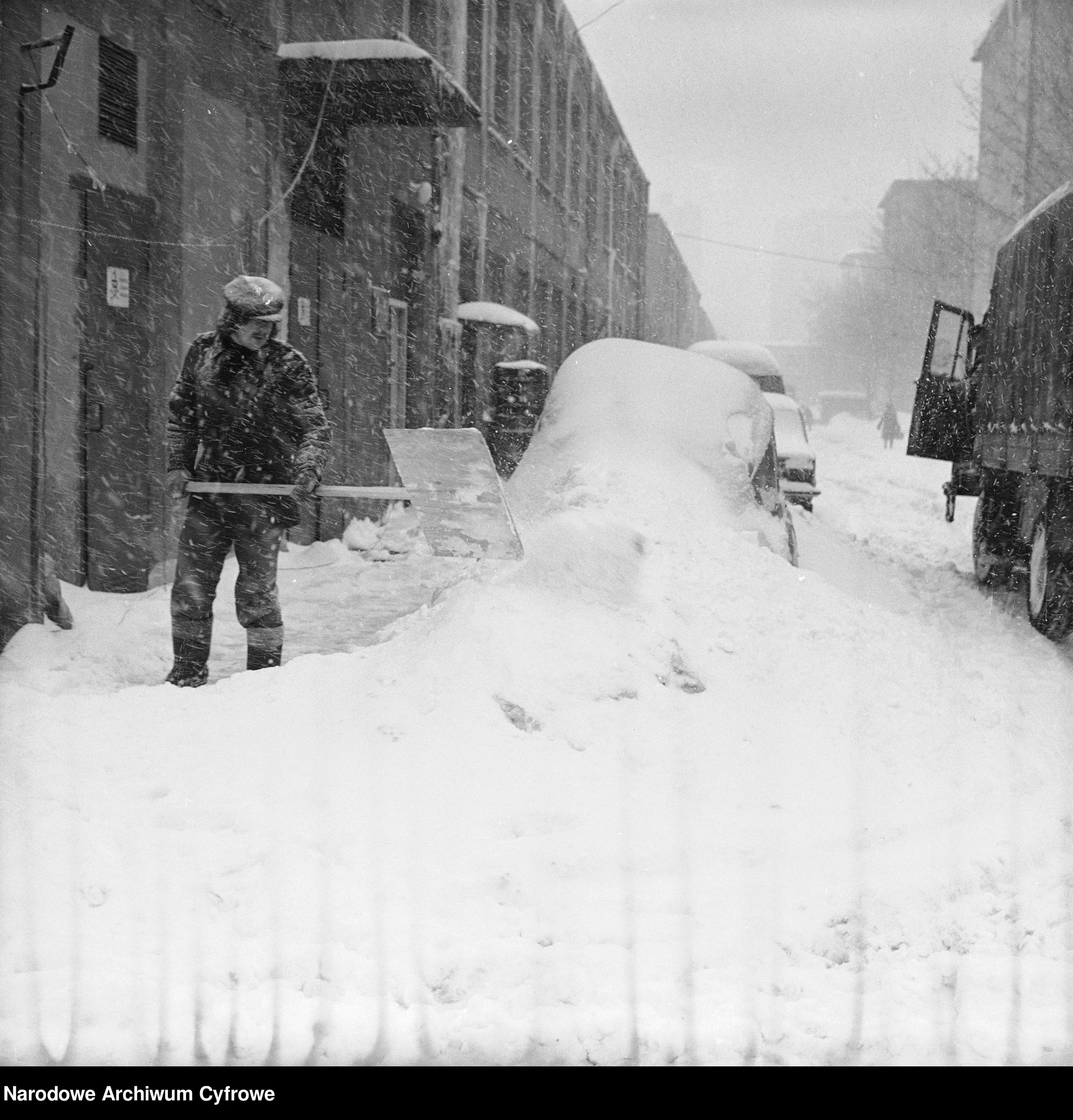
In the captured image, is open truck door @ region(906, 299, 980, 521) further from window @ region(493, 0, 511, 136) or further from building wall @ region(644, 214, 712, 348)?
building wall @ region(644, 214, 712, 348)

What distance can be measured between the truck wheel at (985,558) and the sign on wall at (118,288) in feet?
20.6

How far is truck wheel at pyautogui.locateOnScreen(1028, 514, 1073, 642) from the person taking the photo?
719 centimetres

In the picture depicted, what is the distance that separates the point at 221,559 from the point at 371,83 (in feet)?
19.6

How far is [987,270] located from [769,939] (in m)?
28.0

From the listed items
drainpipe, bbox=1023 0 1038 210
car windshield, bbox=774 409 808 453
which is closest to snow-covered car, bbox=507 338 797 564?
car windshield, bbox=774 409 808 453

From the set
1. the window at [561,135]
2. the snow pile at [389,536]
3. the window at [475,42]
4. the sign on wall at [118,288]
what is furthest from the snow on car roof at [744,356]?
the sign on wall at [118,288]

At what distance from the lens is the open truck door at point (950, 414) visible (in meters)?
10.9

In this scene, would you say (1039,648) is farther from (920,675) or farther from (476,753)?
(476,753)

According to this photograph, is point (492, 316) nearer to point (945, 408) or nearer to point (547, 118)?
point (945, 408)

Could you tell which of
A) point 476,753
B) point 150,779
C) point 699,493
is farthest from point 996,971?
point 699,493

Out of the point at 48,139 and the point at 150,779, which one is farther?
the point at 48,139

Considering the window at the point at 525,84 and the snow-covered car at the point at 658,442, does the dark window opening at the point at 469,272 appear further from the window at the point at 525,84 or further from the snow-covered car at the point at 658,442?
the snow-covered car at the point at 658,442

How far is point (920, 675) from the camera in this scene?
515 centimetres

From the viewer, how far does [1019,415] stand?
848cm
